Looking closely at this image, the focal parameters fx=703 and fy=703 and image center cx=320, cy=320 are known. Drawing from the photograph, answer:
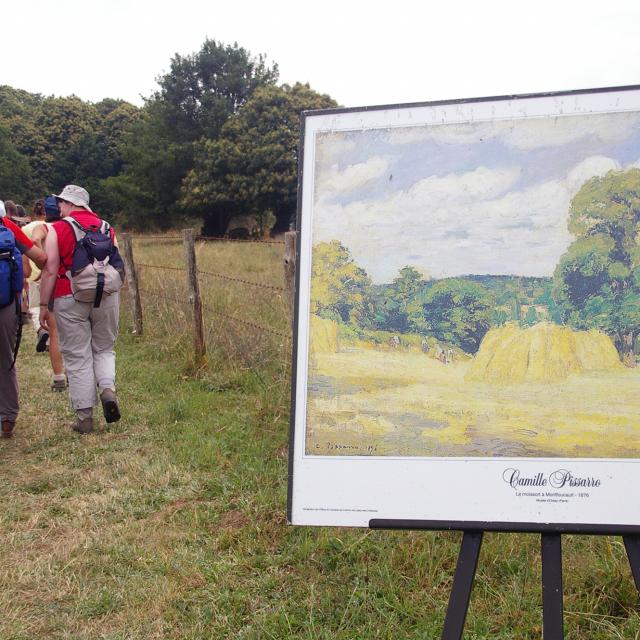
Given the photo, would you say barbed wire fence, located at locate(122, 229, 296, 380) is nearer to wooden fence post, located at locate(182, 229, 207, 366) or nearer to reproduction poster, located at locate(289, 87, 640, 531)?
wooden fence post, located at locate(182, 229, 207, 366)

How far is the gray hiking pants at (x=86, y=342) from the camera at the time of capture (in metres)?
5.50

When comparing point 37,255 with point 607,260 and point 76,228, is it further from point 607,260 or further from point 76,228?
point 607,260

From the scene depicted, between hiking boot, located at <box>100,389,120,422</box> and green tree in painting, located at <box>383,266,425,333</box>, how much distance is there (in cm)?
406

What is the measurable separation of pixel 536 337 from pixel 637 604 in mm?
1576

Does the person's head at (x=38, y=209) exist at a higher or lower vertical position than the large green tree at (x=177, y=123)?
lower

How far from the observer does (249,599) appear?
317 centimetres

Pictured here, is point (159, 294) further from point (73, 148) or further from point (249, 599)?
point (73, 148)

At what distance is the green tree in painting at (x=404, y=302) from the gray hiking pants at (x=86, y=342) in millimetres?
3800

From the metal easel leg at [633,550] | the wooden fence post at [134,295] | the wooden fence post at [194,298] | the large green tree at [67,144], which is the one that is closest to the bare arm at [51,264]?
the wooden fence post at [194,298]

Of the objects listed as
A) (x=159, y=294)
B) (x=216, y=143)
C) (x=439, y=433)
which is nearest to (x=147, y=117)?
(x=216, y=143)

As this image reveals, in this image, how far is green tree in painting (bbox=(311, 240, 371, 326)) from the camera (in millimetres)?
2230

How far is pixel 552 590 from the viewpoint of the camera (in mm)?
2021

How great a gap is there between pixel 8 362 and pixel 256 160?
1239 inches

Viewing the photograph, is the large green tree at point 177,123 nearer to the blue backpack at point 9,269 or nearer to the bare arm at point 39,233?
the bare arm at point 39,233
